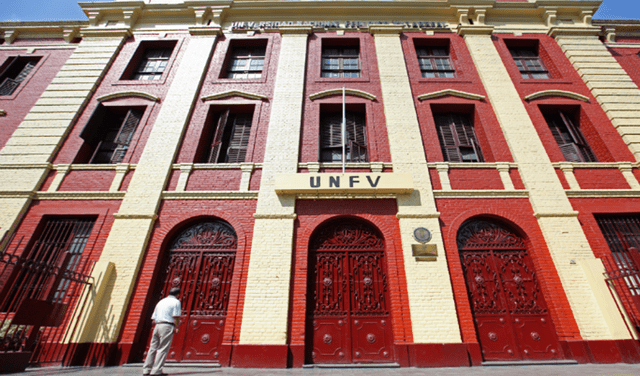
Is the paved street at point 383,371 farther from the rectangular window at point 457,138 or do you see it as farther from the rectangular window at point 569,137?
the rectangular window at point 569,137

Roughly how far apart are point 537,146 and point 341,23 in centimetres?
854

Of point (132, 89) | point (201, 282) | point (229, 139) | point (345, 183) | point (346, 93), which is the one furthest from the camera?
point (132, 89)

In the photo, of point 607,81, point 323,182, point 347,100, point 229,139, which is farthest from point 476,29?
point 229,139

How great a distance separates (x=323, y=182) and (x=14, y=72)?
1353 cm

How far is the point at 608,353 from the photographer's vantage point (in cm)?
606

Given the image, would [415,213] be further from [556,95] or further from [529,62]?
[529,62]

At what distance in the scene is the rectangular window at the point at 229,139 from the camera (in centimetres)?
925

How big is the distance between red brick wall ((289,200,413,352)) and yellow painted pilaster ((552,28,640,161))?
7740 mm

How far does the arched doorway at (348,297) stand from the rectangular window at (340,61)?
612cm

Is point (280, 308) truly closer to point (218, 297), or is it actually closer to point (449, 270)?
point (218, 297)

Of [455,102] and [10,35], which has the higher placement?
[10,35]

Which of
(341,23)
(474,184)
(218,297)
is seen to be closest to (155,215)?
(218,297)

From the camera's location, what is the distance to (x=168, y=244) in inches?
302

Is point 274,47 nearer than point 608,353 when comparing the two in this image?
No
